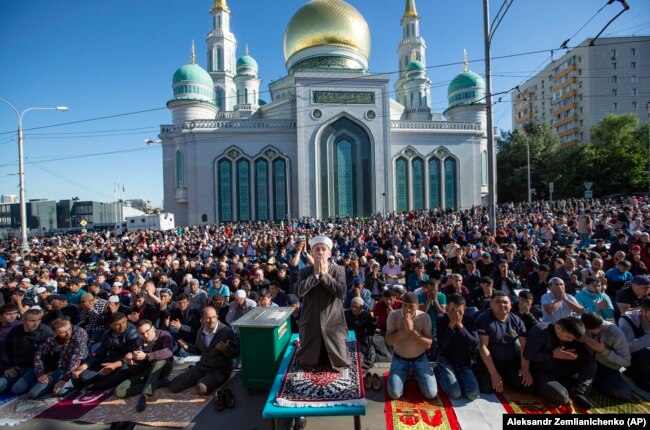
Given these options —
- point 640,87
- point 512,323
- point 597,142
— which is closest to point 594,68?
point 640,87

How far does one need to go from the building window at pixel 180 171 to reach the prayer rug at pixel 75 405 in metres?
24.4

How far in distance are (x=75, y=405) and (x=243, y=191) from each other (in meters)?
23.9

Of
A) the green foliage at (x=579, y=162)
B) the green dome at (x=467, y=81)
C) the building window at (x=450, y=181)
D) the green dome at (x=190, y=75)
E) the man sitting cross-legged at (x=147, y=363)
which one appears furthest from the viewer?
the green dome at (x=467, y=81)

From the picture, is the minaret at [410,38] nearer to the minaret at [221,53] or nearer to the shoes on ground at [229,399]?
the minaret at [221,53]

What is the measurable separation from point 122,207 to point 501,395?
60.9 meters

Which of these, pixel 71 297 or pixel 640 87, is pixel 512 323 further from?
pixel 640 87

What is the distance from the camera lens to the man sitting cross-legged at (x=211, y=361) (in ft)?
14.1

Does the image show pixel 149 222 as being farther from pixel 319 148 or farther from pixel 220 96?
pixel 220 96

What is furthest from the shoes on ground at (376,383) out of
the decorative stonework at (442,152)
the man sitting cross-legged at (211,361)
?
the decorative stonework at (442,152)

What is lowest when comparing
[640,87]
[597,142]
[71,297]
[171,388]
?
[171,388]

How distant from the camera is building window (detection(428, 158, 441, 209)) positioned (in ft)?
95.5

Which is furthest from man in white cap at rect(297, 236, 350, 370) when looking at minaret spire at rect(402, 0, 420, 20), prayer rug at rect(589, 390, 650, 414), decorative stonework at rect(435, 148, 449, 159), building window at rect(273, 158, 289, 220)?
minaret spire at rect(402, 0, 420, 20)

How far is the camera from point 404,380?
12.9 ft

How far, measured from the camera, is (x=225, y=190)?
27.1 meters
